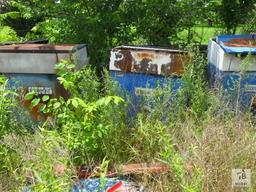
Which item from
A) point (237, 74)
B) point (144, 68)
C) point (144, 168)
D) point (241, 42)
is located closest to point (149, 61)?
point (144, 68)

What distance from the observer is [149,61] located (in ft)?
13.8

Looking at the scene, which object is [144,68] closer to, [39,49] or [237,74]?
[237,74]

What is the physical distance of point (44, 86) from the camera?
4.30 m

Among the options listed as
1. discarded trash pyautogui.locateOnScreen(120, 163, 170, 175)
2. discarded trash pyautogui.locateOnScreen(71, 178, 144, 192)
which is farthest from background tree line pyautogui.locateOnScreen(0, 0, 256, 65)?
discarded trash pyautogui.locateOnScreen(71, 178, 144, 192)

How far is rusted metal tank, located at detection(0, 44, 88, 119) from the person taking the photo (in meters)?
4.21

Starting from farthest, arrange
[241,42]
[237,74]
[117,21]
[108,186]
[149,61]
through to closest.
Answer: [117,21]
[241,42]
[149,61]
[237,74]
[108,186]

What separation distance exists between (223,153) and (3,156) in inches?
73.5

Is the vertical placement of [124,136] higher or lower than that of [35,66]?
lower

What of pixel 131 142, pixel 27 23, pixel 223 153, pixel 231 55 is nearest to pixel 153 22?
pixel 231 55

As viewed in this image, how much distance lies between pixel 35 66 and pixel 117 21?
5.52 feet

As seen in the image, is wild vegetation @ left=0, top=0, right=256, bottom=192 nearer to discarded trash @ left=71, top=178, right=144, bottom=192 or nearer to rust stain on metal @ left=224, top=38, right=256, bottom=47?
discarded trash @ left=71, top=178, right=144, bottom=192

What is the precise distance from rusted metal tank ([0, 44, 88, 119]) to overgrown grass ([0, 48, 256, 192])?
44cm

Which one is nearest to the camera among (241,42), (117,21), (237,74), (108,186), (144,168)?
(108,186)

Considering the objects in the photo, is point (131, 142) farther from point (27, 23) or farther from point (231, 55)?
point (27, 23)
